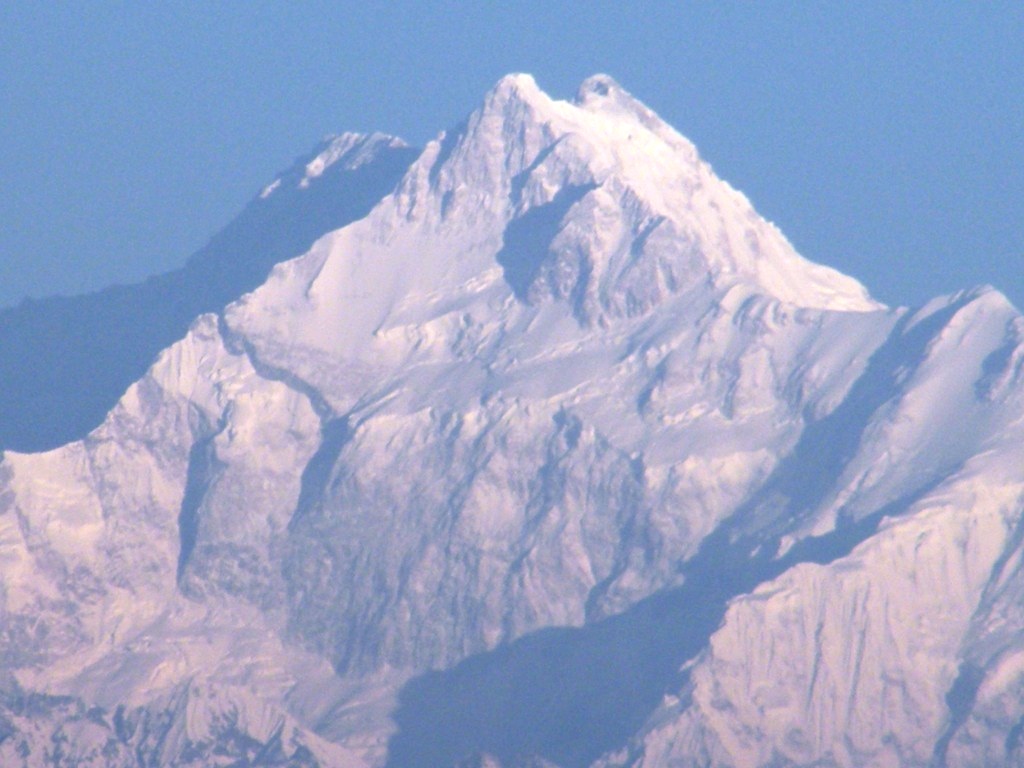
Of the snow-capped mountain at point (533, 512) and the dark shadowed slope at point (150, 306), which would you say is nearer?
the snow-capped mountain at point (533, 512)

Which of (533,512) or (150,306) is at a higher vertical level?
(150,306)

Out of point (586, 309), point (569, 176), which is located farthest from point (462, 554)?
point (569, 176)

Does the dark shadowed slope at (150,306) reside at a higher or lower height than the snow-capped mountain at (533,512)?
higher

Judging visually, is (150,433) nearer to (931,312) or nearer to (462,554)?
(462,554)

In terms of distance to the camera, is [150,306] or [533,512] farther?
[150,306]
